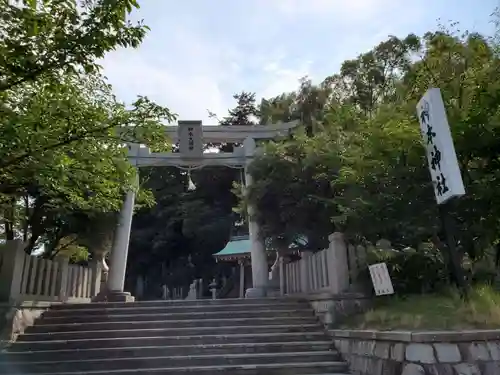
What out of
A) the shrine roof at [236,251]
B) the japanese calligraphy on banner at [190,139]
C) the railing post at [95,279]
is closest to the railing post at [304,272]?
the japanese calligraphy on banner at [190,139]

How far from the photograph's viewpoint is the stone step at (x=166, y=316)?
7695 mm

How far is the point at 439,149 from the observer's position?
17.4ft

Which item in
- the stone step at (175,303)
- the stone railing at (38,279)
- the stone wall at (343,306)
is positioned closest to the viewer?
the stone wall at (343,306)

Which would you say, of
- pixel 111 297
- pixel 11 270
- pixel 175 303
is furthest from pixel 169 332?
pixel 111 297

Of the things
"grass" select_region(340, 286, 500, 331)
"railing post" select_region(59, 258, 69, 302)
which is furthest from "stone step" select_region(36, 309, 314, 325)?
"grass" select_region(340, 286, 500, 331)

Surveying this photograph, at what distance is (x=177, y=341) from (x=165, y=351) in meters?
0.33

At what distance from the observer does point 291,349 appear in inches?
262

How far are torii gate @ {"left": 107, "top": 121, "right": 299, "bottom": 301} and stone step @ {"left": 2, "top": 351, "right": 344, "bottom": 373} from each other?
4735 mm

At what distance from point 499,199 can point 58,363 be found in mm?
6598

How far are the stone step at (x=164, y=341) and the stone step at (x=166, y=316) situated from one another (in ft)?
2.70

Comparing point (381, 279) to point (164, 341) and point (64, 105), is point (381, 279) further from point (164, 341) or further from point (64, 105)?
point (64, 105)

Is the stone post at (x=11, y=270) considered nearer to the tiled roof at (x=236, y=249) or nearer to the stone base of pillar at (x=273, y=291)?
the stone base of pillar at (x=273, y=291)

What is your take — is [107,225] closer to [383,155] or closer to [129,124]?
[129,124]

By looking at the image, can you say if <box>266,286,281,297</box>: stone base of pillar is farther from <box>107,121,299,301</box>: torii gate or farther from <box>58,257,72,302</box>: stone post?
<box>58,257,72,302</box>: stone post
